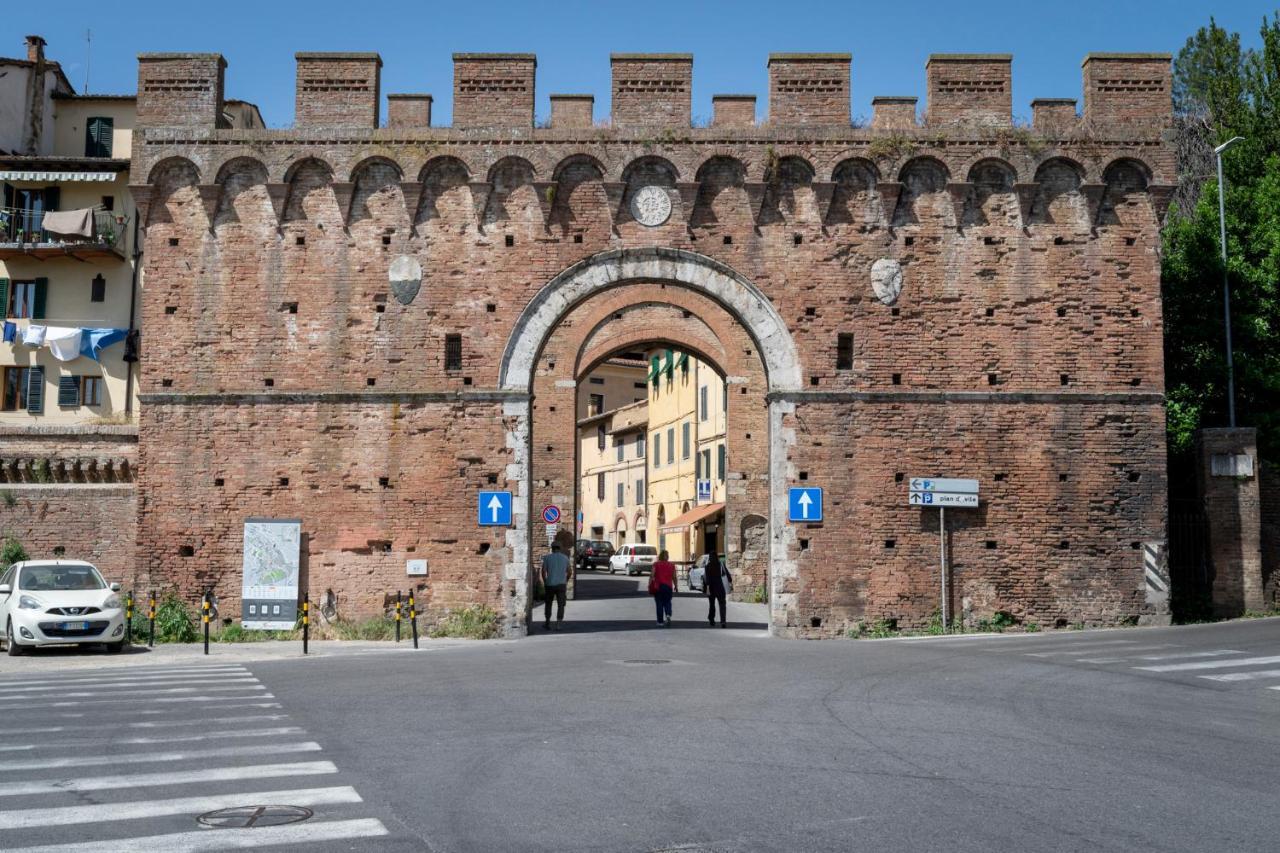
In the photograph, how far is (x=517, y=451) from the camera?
1844cm

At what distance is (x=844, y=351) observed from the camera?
18719mm

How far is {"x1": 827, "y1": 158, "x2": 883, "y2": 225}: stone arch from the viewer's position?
18703mm

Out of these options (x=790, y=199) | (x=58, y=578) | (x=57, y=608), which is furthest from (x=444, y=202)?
(x=57, y=608)

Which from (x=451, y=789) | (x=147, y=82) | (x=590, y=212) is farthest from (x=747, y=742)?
(x=147, y=82)

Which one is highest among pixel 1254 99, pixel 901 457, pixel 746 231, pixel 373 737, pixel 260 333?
pixel 1254 99

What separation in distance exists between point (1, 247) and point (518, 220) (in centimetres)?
2147

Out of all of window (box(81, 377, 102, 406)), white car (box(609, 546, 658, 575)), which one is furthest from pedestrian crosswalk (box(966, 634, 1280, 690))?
white car (box(609, 546, 658, 575))

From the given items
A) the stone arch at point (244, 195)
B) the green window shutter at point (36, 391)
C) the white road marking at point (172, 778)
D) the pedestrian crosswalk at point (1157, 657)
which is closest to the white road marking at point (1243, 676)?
the pedestrian crosswalk at point (1157, 657)

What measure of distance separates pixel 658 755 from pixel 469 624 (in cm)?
1080

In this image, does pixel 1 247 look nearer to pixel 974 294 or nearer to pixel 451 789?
pixel 974 294

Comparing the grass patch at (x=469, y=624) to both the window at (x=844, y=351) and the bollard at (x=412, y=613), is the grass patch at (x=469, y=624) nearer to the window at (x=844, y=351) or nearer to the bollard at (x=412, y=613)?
the bollard at (x=412, y=613)

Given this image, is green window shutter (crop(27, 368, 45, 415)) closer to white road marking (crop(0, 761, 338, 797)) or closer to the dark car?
the dark car

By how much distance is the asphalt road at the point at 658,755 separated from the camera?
5.71m

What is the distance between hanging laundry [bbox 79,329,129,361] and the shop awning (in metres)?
22.6
